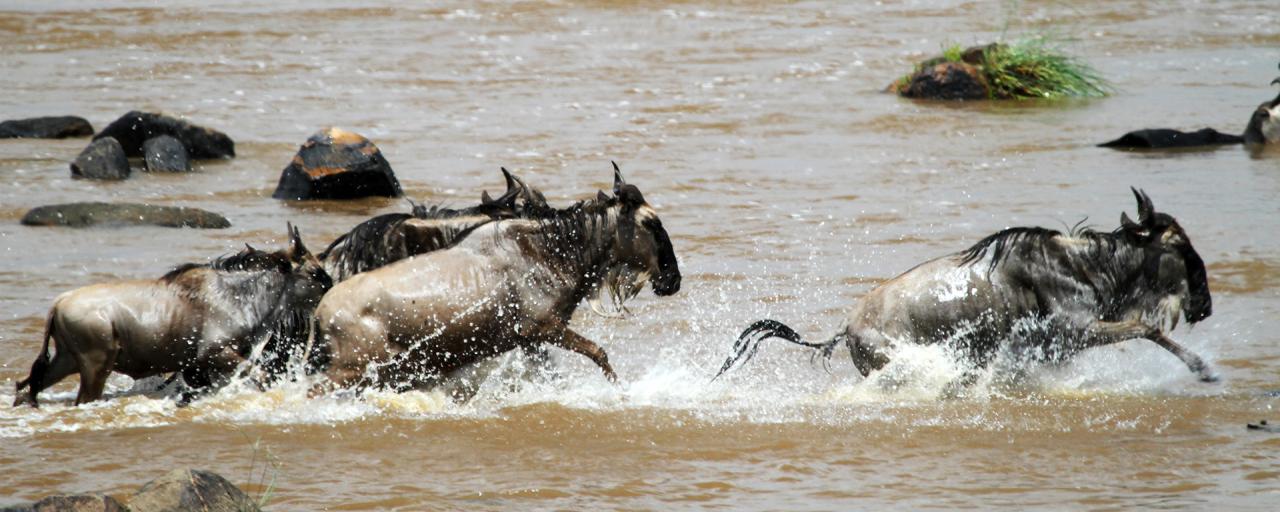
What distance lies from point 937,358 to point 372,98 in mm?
12738

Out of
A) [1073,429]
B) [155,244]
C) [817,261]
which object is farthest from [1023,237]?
[155,244]

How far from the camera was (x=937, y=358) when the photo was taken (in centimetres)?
808

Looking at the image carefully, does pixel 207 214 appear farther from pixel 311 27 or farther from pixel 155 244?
pixel 311 27

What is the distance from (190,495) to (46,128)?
12.1 meters

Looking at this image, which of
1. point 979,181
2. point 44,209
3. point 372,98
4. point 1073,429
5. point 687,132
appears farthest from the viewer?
point 372,98

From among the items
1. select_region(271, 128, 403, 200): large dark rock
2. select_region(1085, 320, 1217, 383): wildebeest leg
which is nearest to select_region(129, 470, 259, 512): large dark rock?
select_region(1085, 320, 1217, 383): wildebeest leg

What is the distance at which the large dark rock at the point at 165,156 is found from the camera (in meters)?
15.2

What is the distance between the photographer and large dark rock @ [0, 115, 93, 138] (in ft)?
54.8

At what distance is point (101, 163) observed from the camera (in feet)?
48.5

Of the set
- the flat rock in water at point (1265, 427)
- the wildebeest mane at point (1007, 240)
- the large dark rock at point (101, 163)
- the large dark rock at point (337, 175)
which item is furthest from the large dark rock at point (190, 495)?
the large dark rock at point (101, 163)

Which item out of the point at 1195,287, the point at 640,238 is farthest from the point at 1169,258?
the point at 640,238

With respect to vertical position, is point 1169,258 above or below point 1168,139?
above

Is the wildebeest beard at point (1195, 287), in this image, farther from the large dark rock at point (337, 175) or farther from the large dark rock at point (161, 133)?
the large dark rock at point (161, 133)

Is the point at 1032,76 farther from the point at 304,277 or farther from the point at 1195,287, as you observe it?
the point at 304,277
